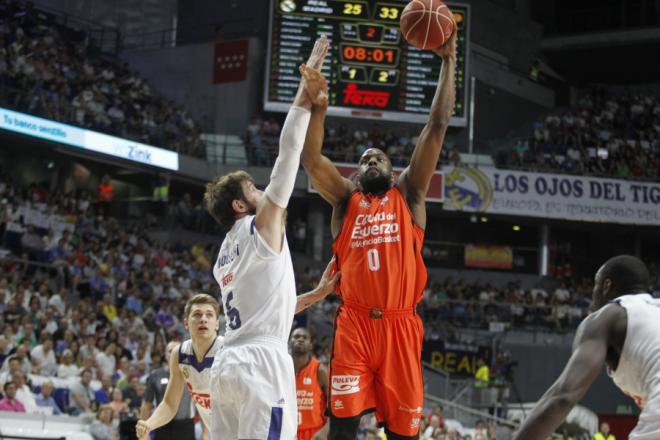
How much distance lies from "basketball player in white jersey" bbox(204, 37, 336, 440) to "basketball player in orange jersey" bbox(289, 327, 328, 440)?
3.59 meters

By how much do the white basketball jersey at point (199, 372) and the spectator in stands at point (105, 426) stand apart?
5.17m

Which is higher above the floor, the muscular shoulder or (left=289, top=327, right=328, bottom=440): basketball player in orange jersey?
Answer: the muscular shoulder

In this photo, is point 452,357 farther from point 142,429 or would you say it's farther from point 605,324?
point 605,324

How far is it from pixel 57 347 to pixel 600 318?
42.7ft

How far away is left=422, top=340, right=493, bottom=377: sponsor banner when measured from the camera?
2386 cm

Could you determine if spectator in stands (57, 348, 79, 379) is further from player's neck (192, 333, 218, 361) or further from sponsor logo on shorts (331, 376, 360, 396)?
sponsor logo on shorts (331, 376, 360, 396)

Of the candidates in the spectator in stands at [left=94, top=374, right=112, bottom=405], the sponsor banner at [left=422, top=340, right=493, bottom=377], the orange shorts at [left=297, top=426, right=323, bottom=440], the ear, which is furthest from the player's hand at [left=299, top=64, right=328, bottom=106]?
the sponsor banner at [left=422, top=340, right=493, bottom=377]

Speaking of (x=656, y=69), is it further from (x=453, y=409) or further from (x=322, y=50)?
(x=322, y=50)

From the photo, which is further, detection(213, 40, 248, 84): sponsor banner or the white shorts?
detection(213, 40, 248, 84): sponsor banner

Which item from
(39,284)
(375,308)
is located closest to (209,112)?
(39,284)

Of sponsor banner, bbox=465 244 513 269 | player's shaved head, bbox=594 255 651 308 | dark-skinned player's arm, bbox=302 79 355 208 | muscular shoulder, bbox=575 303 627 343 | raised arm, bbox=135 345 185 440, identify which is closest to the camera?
muscular shoulder, bbox=575 303 627 343

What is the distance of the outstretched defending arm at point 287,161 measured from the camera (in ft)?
15.2

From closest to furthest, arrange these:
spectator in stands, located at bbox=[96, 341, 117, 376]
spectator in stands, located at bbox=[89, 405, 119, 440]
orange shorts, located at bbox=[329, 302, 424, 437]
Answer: orange shorts, located at bbox=[329, 302, 424, 437] → spectator in stands, located at bbox=[89, 405, 119, 440] → spectator in stands, located at bbox=[96, 341, 117, 376]

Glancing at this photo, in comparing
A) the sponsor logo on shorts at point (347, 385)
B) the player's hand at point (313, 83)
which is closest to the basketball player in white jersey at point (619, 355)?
the player's hand at point (313, 83)
